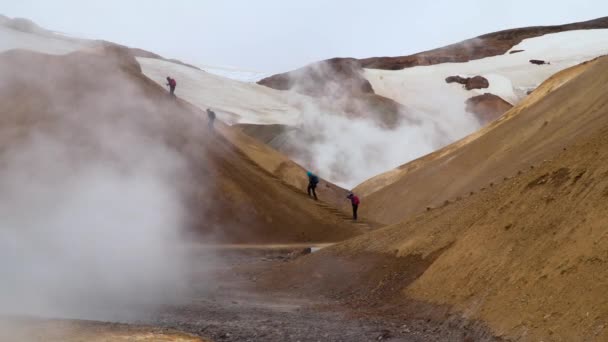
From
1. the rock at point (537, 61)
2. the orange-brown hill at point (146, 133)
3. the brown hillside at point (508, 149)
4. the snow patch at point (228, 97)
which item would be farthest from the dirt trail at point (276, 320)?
the rock at point (537, 61)

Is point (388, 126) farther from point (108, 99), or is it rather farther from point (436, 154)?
point (108, 99)

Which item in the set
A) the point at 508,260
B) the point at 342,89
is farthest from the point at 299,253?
the point at 342,89

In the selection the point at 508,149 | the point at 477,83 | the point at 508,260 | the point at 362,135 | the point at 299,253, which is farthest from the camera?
the point at 477,83

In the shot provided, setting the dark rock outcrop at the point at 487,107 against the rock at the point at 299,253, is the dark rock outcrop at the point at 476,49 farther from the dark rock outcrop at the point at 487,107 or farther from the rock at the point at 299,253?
the rock at the point at 299,253

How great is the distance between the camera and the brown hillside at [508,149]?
75.9 ft

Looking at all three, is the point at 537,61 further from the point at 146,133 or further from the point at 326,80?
the point at 146,133

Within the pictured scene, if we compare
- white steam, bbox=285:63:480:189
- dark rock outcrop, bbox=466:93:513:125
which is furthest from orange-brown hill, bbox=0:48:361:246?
dark rock outcrop, bbox=466:93:513:125

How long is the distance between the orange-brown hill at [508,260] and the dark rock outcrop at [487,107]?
168 feet

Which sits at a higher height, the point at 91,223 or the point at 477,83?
the point at 477,83

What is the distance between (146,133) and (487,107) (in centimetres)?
5039

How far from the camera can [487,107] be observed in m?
71.4

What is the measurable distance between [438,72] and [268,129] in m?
36.6

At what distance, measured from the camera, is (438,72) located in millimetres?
88625

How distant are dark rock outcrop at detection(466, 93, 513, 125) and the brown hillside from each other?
3011 cm
